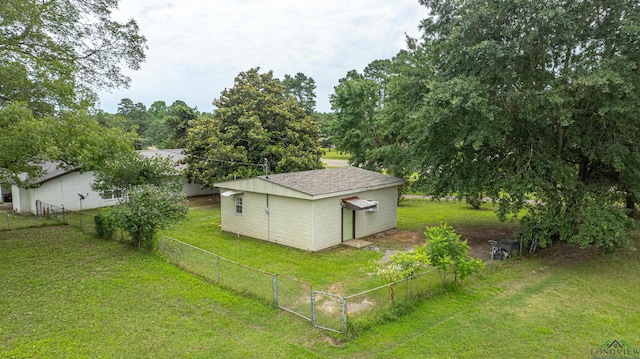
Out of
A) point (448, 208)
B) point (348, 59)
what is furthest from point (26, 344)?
point (348, 59)

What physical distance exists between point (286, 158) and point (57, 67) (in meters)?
12.9

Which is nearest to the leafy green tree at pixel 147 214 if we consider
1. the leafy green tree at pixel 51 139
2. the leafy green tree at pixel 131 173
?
the leafy green tree at pixel 51 139

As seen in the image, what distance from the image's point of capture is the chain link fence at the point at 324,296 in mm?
7531

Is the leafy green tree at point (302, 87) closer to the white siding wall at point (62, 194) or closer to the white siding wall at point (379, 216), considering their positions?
the white siding wall at point (62, 194)

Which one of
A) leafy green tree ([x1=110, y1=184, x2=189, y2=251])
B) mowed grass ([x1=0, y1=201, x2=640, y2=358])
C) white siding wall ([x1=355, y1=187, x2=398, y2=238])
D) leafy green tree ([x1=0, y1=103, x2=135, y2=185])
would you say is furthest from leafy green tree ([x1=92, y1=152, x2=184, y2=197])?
white siding wall ([x1=355, y1=187, x2=398, y2=238])

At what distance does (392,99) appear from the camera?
16.0 meters

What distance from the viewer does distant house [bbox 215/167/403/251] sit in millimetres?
13625

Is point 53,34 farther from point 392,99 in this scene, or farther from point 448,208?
point 448,208

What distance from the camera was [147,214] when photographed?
40.9 ft

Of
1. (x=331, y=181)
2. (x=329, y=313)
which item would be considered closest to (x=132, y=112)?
(x=331, y=181)

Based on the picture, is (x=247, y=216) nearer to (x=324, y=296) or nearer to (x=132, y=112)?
(x=324, y=296)

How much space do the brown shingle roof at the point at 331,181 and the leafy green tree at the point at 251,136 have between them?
245 inches

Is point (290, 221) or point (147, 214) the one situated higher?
point (147, 214)

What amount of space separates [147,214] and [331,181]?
7.21 meters
